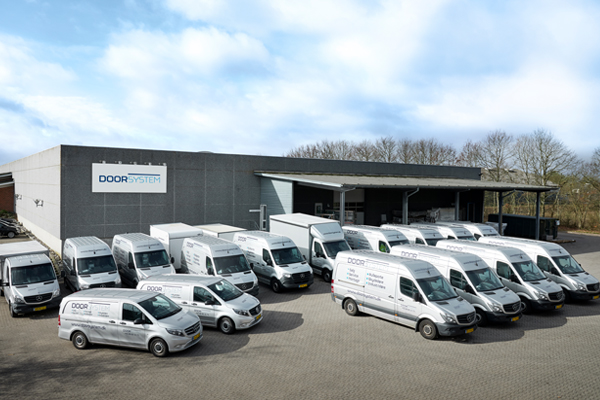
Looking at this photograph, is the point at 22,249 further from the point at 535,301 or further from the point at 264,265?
the point at 535,301

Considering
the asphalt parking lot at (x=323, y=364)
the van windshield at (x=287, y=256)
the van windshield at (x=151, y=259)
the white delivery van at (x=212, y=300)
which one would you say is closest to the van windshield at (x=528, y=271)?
the asphalt parking lot at (x=323, y=364)

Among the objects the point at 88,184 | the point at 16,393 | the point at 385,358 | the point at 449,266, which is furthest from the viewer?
the point at 88,184

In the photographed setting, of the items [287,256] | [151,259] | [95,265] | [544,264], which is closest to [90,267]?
[95,265]

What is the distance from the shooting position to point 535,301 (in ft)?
42.4

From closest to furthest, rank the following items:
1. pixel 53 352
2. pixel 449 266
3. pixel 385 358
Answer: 1. pixel 385 358
2. pixel 53 352
3. pixel 449 266

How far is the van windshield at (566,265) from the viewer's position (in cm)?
1493

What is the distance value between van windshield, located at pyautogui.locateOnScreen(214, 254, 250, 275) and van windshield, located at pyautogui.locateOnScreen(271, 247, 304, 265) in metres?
1.55

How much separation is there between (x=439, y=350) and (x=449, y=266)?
3.49m

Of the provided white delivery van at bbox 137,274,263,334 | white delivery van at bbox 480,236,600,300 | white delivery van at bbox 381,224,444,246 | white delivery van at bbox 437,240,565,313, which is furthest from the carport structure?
white delivery van at bbox 137,274,263,334

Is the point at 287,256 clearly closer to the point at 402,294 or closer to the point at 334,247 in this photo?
the point at 334,247

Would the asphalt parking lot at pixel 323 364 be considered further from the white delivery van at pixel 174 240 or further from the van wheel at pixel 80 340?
the white delivery van at pixel 174 240

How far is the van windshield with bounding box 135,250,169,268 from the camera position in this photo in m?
15.6

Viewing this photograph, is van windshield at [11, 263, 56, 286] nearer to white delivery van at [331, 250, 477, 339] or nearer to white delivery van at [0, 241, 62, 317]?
white delivery van at [0, 241, 62, 317]

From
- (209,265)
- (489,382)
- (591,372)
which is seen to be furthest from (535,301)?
(209,265)
